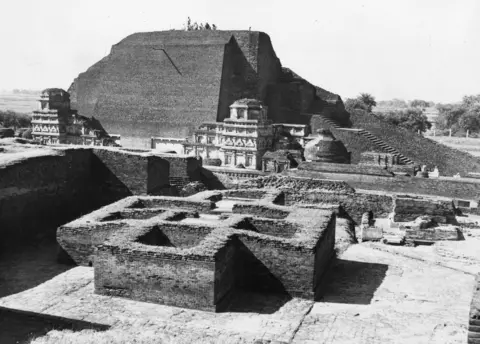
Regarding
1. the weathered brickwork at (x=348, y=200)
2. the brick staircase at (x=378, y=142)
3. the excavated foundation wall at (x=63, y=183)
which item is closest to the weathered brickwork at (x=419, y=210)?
the weathered brickwork at (x=348, y=200)

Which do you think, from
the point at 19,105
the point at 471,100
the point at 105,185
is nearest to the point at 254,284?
the point at 105,185

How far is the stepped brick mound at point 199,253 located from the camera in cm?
898

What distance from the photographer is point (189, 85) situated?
3447cm

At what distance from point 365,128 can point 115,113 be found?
15.6m

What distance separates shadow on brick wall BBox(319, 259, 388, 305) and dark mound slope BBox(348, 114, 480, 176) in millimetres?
16511

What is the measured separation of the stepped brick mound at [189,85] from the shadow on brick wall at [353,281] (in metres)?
21.0

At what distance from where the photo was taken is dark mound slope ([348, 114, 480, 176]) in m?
27.0

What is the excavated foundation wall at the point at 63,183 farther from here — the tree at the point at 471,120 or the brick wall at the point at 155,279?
the tree at the point at 471,120

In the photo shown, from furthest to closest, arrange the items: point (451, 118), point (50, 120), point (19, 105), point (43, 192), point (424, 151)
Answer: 1. point (19, 105)
2. point (451, 118)
3. point (50, 120)
4. point (424, 151)
5. point (43, 192)

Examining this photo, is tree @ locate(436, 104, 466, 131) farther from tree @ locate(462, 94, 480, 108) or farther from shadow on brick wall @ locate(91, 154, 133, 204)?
shadow on brick wall @ locate(91, 154, 133, 204)

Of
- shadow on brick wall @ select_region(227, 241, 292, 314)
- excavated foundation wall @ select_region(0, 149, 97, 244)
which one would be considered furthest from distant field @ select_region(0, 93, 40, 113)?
shadow on brick wall @ select_region(227, 241, 292, 314)

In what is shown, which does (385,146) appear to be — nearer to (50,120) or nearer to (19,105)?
(50,120)

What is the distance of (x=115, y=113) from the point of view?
36.0m

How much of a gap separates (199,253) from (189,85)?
2654 cm
